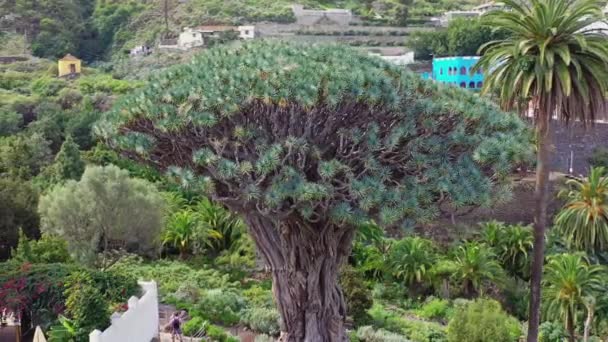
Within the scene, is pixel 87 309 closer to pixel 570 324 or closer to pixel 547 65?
pixel 547 65

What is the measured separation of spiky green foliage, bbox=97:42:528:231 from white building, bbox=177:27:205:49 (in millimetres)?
41312

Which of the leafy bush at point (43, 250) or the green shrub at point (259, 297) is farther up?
the leafy bush at point (43, 250)

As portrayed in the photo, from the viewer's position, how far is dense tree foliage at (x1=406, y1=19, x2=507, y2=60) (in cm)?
4966

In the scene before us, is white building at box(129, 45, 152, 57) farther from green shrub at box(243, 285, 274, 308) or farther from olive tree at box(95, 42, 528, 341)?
olive tree at box(95, 42, 528, 341)

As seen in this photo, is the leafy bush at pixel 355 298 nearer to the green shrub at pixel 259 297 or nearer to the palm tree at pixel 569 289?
the green shrub at pixel 259 297

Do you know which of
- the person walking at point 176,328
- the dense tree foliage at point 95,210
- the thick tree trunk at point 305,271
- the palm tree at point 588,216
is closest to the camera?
the thick tree trunk at point 305,271

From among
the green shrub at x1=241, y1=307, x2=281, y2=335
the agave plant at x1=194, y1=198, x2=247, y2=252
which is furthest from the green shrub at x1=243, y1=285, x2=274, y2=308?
the agave plant at x1=194, y1=198, x2=247, y2=252

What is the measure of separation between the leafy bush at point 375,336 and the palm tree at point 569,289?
5.10 meters

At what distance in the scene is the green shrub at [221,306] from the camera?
18344mm

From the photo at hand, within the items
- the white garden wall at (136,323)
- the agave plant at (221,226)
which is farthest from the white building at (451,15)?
the white garden wall at (136,323)

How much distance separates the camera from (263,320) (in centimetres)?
1764

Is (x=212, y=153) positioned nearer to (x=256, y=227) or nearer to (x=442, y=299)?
(x=256, y=227)

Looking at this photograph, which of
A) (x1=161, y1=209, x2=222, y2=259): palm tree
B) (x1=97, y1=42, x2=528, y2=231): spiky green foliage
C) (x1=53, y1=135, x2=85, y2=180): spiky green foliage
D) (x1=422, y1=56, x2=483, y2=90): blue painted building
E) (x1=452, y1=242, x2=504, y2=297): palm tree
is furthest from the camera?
(x1=422, y1=56, x2=483, y2=90): blue painted building

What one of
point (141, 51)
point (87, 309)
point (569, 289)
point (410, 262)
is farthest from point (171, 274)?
point (141, 51)
